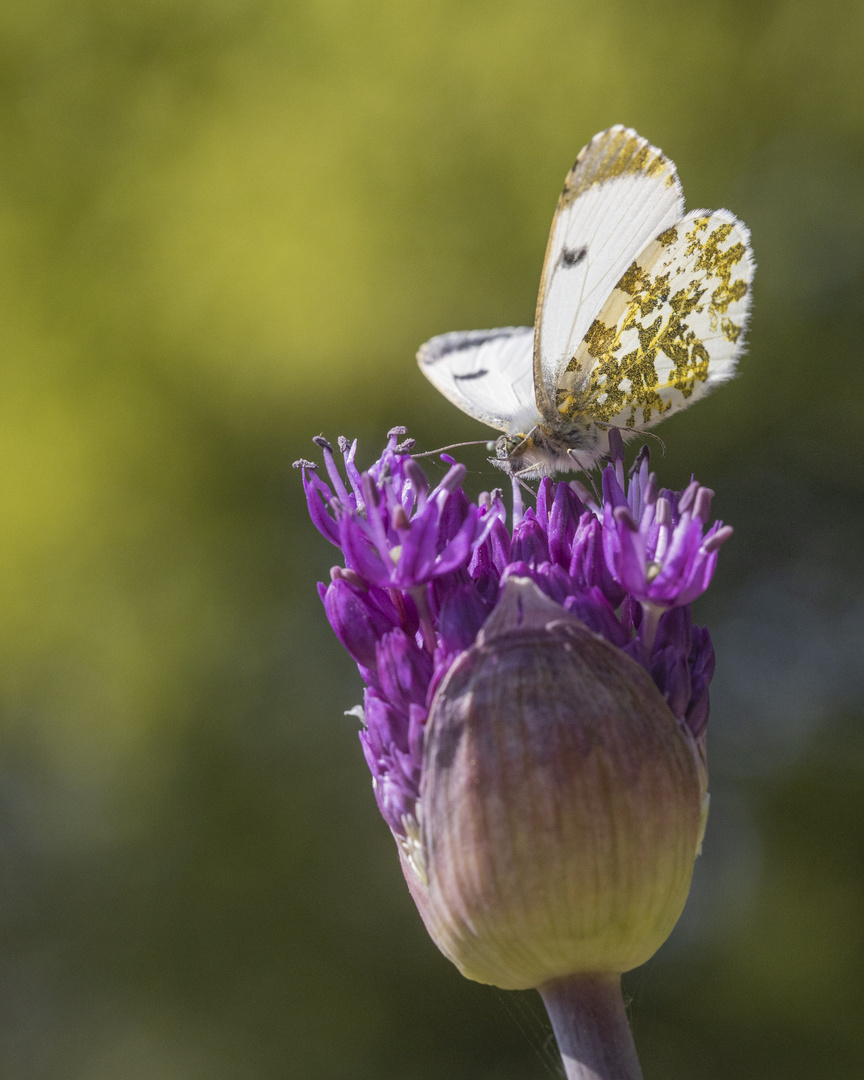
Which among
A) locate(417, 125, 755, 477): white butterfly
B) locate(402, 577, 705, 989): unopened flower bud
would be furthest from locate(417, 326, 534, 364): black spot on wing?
locate(402, 577, 705, 989): unopened flower bud

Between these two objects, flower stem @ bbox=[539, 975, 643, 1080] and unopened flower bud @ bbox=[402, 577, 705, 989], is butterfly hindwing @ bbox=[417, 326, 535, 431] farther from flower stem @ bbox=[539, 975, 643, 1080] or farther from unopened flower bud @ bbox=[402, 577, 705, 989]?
flower stem @ bbox=[539, 975, 643, 1080]

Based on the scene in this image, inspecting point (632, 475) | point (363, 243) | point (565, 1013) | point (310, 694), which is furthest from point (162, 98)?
point (565, 1013)

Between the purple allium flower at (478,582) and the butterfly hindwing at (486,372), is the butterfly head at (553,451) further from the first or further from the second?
the purple allium flower at (478,582)

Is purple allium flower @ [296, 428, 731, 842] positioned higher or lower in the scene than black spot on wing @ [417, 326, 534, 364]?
lower

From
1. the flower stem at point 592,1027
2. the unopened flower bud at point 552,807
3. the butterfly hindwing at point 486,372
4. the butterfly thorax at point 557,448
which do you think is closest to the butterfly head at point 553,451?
the butterfly thorax at point 557,448

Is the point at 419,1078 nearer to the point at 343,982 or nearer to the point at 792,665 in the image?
the point at 343,982
